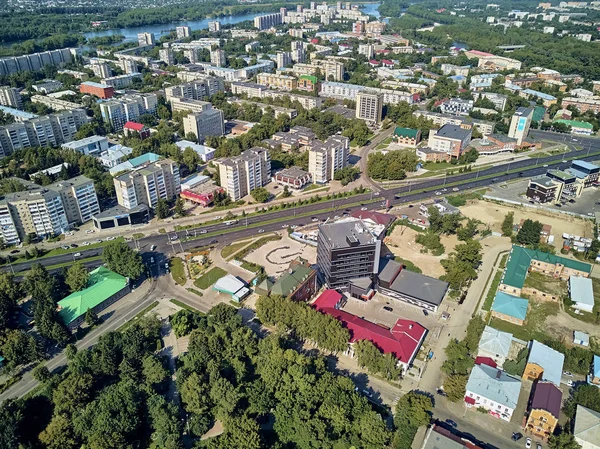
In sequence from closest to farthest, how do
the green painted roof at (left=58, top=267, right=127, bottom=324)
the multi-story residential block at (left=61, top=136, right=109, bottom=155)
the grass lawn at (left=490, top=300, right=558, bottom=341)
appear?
1. the grass lawn at (left=490, top=300, right=558, bottom=341)
2. the green painted roof at (left=58, top=267, right=127, bottom=324)
3. the multi-story residential block at (left=61, top=136, right=109, bottom=155)

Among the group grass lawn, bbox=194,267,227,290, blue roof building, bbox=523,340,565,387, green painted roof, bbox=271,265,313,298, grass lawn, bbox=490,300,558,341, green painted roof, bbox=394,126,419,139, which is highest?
green painted roof, bbox=394,126,419,139

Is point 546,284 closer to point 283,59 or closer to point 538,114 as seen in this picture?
point 538,114

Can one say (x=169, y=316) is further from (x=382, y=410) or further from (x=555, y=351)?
(x=555, y=351)

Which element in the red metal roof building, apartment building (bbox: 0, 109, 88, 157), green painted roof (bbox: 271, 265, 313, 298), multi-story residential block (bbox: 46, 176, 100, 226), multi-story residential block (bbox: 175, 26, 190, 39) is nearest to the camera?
the red metal roof building

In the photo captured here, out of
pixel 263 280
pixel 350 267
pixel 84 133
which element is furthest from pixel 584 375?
pixel 84 133

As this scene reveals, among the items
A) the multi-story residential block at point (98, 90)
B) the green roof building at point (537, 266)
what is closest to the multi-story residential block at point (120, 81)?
the multi-story residential block at point (98, 90)

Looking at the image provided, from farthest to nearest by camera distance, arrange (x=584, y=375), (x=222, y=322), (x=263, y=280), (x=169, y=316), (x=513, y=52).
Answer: (x=513, y=52) < (x=263, y=280) < (x=169, y=316) < (x=222, y=322) < (x=584, y=375)

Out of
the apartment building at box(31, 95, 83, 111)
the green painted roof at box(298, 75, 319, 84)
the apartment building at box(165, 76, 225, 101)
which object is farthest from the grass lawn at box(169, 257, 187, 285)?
the green painted roof at box(298, 75, 319, 84)

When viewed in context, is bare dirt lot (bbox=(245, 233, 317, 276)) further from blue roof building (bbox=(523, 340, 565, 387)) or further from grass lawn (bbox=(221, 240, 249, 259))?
blue roof building (bbox=(523, 340, 565, 387))
